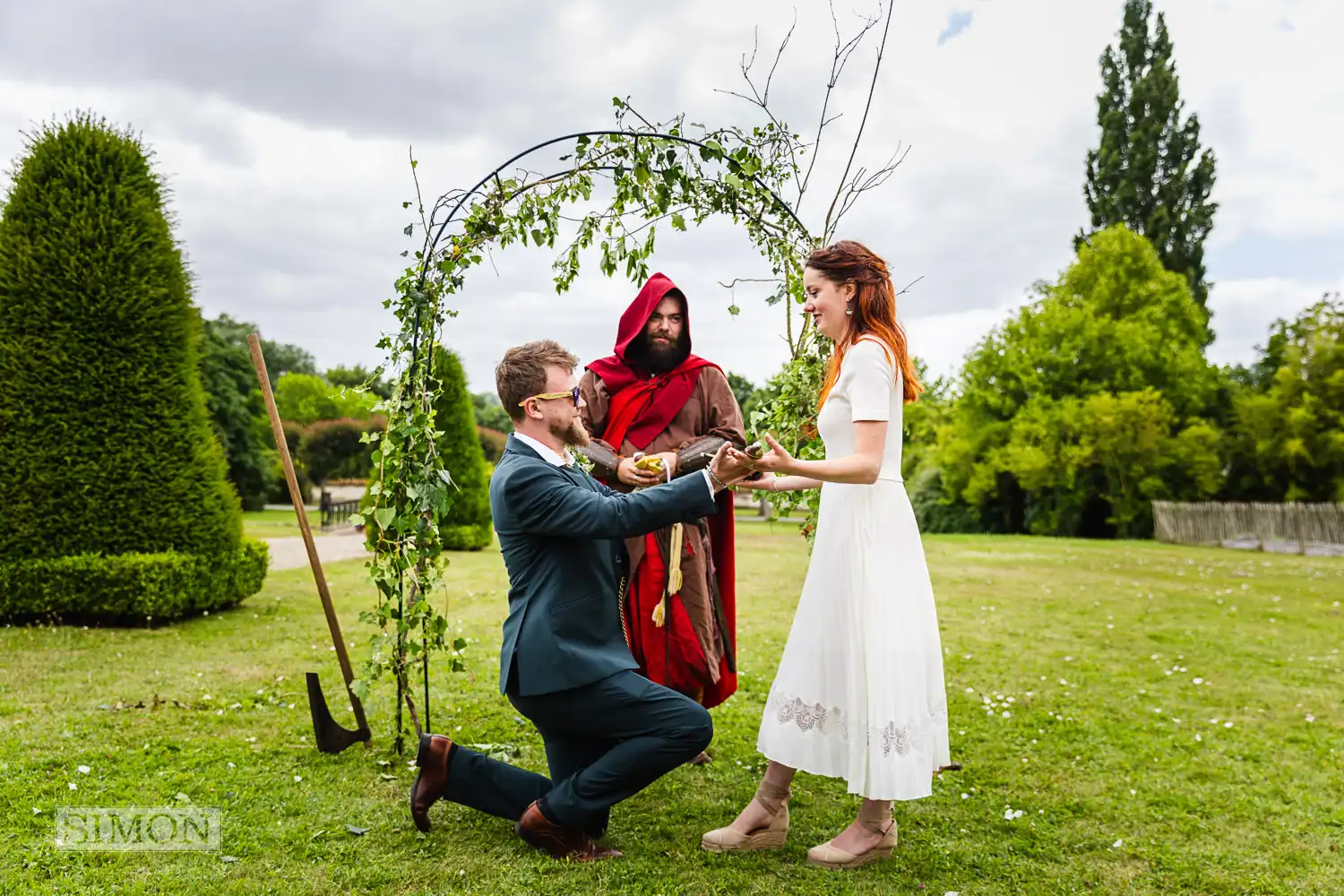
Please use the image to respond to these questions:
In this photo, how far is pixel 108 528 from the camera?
863 centimetres

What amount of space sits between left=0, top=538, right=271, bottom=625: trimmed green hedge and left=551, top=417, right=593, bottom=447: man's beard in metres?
6.72

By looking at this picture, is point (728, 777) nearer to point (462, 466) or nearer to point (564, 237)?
point (564, 237)

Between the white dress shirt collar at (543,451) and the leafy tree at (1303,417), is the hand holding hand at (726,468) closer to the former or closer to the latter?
the white dress shirt collar at (543,451)

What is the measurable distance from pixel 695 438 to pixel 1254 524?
25357 mm

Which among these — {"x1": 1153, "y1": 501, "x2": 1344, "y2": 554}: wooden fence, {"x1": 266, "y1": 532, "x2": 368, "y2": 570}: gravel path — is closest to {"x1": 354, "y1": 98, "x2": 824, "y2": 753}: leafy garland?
{"x1": 266, "y1": 532, "x2": 368, "y2": 570}: gravel path

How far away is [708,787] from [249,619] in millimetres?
6700

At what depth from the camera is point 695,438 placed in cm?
472

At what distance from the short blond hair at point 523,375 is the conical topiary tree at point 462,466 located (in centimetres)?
1399

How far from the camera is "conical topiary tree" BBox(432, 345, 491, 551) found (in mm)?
17625

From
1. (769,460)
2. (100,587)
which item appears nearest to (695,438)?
(769,460)

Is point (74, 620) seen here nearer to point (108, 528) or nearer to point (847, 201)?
point (108, 528)

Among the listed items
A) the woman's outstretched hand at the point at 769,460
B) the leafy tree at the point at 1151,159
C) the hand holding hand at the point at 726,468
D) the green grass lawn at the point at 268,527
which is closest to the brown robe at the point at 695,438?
the hand holding hand at the point at 726,468

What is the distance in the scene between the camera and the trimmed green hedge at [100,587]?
8.33m

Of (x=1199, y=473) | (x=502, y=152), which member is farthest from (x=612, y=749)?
(x=1199, y=473)
